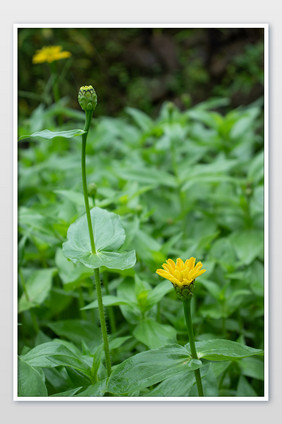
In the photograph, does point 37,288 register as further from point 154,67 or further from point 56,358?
point 154,67

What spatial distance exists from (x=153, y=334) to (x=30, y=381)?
238 millimetres

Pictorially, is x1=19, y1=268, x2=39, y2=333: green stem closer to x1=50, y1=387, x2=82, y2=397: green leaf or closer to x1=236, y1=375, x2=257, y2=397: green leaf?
x1=50, y1=387, x2=82, y2=397: green leaf

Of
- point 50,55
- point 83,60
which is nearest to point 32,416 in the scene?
point 50,55

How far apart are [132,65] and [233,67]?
472mm

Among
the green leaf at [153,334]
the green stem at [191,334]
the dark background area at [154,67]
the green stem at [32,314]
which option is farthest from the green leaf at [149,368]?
the dark background area at [154,67]

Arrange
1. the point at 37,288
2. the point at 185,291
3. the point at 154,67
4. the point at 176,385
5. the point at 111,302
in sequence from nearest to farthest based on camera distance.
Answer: the point at 185,291, the point at 176,385, the point at 111,302, the point at 37,288, the point at 154,67

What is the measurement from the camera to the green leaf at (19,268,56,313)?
1.12m

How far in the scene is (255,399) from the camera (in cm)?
95

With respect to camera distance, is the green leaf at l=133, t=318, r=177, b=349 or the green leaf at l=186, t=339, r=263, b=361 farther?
the green leaf at l=133, t=318, r=177, b=349

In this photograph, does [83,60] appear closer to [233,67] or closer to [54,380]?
[233,67]

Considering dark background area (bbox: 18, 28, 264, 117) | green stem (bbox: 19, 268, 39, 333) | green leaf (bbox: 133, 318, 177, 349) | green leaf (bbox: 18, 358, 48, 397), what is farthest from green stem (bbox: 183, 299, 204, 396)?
dark background area (bbox: 18, 28, 264, 117)

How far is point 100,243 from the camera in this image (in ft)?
2.79

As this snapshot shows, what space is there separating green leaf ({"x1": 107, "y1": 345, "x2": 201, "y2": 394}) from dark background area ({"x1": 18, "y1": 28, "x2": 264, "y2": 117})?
4.82 feet

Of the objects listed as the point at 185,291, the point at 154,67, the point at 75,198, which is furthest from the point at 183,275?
the point at 154,67
